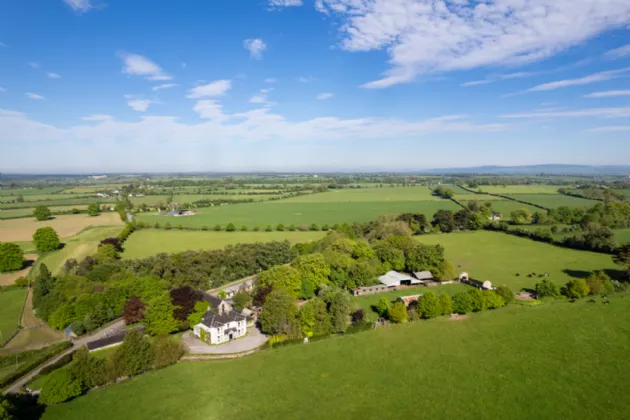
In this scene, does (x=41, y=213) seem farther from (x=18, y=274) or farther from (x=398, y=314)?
(x=398, y=314)

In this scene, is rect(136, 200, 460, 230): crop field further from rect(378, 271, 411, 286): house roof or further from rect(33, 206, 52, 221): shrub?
rect(378, 271, 411, 286): house roof

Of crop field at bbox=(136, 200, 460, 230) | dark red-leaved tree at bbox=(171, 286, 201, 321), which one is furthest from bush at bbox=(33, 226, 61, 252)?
dark red-leaved tree at bbox=(171, 286, 201, 321)

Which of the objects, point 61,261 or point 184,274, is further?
point 61,261

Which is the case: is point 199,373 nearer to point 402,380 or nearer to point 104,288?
point 402,380

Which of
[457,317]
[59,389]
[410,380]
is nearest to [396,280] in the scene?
[457,317]

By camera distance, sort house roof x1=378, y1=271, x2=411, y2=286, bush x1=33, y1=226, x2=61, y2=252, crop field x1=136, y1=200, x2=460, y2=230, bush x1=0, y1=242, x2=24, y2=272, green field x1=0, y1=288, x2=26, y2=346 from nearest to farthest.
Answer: green field x1=0, y1=288, x2=26, y2=346, house roof x1=378, y1=271, x2=411, y2=286, bush x1=0, y1=242, x2=24, y2=272, bush x1=33, y1=226, x2=61, y2=252, crop field x1=136, y1=200, x2=460, y2=230

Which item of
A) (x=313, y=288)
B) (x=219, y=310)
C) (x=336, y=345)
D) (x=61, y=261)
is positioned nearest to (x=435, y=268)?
(x=313, y=288)

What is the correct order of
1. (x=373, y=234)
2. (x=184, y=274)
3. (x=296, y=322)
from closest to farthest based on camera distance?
1. (x=296, y=322)
2. (x=184, y=274)
3. (x=373, y=234)
